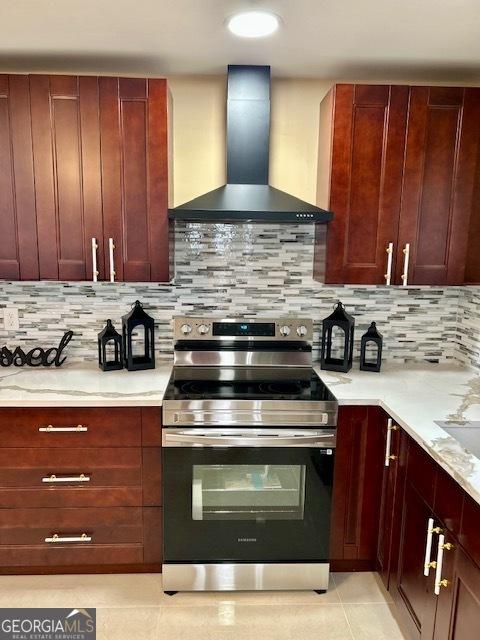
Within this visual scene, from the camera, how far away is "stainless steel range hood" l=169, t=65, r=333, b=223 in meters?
2.17

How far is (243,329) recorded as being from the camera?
2.53m

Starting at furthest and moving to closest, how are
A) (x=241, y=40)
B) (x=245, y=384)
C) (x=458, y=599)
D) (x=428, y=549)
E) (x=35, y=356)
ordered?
(x=35, y=356)
(x=245, y=384)
(x=241, y=40)
(x=428, y=549)
(x=458, y=599)

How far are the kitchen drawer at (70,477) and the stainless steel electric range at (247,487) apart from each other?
0.18 meters

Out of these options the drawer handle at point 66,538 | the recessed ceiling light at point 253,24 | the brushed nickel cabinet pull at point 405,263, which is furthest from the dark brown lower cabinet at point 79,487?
the recessed ceiling light at point 253,24

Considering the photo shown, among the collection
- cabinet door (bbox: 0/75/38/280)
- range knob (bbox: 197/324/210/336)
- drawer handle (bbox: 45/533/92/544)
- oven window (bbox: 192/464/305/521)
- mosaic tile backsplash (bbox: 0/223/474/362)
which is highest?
cabinet door (bbox: 0/75/38/280)

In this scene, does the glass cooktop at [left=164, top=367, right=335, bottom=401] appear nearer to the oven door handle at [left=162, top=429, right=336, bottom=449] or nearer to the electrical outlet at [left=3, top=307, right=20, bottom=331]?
the oven door handle at [left=162, top=429, right=336, bottom=449]

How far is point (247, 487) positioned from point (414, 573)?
72cm

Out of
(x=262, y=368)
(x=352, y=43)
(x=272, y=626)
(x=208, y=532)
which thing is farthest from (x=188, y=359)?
(x=352, y=43)

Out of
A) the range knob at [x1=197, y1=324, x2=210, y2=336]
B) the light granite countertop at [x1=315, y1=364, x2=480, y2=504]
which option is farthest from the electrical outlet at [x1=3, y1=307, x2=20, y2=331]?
the light granite countertop at [x1=315, y1=364, x2=480, y2=504]

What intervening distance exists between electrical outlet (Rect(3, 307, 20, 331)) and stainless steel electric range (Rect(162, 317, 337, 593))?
3.20ft

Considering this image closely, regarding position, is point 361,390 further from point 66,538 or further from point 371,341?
point 66,538

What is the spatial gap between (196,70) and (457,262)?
5.14ft

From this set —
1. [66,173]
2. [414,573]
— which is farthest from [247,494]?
[66,173]

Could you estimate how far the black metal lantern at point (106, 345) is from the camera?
94.1 inches
